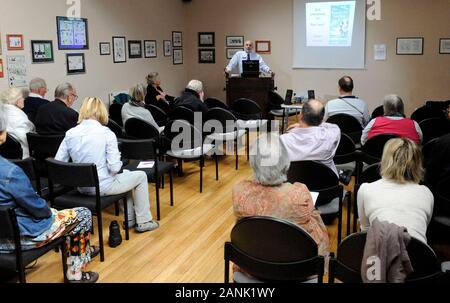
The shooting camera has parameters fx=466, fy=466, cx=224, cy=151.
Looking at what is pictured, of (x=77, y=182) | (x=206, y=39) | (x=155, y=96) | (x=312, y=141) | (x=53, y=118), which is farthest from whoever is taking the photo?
(x=206, y=39)

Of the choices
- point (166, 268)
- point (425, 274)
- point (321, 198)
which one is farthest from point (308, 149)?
point (425, 274)

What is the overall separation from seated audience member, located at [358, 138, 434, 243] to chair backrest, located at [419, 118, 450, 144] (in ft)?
8.49

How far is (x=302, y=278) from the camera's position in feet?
7.52

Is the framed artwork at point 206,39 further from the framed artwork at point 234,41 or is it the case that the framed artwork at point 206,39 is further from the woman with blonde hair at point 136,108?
the woman with blonde hair at point 136,108

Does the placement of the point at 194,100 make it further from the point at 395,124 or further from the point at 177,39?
the point at 177,39

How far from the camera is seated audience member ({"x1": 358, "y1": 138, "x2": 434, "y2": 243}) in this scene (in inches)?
97.1

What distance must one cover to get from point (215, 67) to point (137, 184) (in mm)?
7156

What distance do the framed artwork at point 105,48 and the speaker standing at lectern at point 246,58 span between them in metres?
2.53

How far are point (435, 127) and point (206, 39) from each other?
6.79m

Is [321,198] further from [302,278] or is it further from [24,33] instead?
[24,33]

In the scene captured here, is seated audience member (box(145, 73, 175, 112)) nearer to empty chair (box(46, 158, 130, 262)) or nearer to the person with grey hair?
empty chair (box(46, 158, 130, 262))

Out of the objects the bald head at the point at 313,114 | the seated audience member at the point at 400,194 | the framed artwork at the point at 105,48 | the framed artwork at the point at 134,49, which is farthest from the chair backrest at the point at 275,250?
the framed artwork at the point at 134,49

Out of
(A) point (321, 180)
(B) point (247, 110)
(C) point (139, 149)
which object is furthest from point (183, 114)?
(A) point (321, 180)

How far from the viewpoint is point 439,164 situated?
343cm
